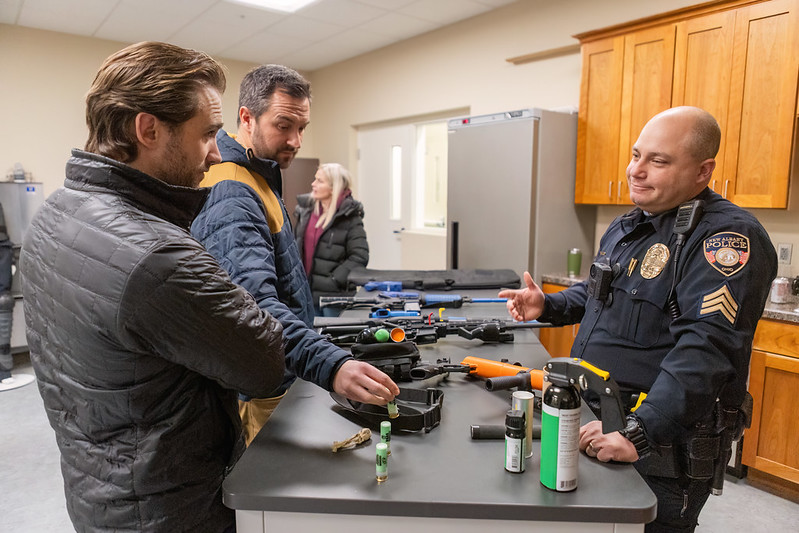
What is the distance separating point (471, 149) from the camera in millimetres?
3674

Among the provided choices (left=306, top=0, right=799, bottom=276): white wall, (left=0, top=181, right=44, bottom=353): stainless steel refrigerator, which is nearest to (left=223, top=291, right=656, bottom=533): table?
(left=306, top=0, right=799, bottom=276): white wall

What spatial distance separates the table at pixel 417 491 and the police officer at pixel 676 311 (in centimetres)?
14

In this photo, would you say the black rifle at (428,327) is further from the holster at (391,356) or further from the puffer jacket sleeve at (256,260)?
the puffer jacket sleeve at (256,260)

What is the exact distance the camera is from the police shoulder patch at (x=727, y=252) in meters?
1.16

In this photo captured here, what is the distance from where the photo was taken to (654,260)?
1357 mm

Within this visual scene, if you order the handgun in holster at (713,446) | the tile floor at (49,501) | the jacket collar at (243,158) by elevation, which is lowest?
the tile floor at (49,501)

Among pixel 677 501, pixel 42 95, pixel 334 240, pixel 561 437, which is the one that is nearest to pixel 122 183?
pixel 561 437

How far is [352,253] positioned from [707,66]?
2.25 meters

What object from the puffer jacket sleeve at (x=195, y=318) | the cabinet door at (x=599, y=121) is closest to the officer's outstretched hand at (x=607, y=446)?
the puffer jacket sleeve at (x=195, y=318)

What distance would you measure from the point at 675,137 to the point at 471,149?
239 cm

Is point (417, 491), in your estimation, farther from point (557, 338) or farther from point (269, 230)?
point (557, 338)

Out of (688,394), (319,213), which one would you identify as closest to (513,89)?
(319,213)

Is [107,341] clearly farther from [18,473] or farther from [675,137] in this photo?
[18,473]

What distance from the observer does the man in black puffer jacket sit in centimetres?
79
